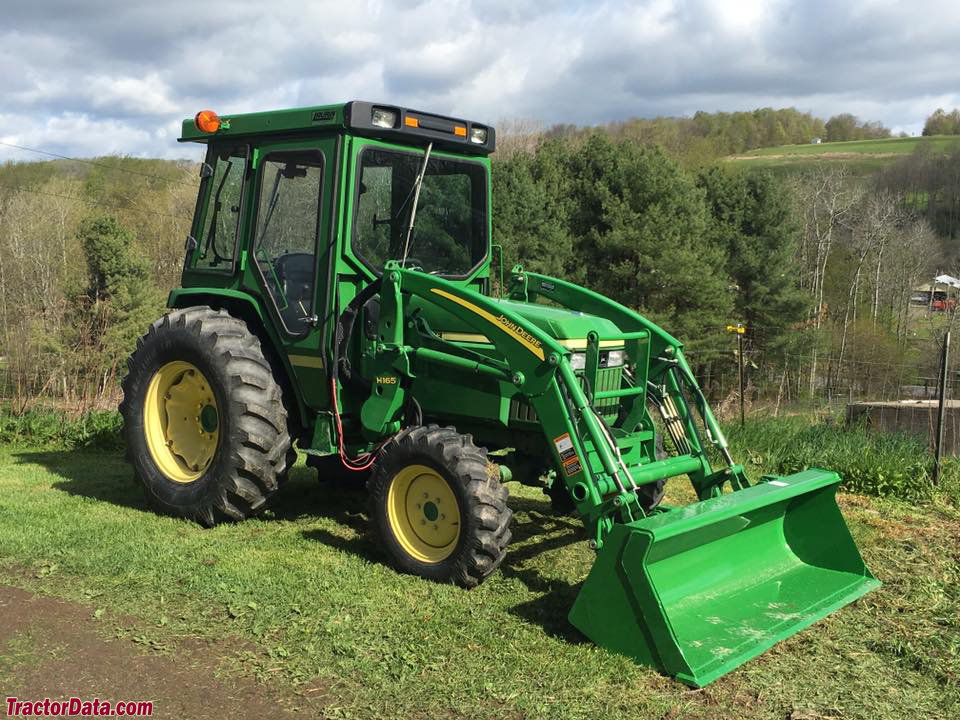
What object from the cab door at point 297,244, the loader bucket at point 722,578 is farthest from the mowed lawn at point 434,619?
the cab door at point 297,244

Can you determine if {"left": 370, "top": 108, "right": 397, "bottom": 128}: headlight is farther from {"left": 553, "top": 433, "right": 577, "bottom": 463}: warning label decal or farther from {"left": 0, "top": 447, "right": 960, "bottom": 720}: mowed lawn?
{"left": 0, "top": 447, "right": 960, "bottom": 720}: mowed lawn

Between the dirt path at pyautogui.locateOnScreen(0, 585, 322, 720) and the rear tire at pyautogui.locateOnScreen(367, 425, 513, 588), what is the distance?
1261mm

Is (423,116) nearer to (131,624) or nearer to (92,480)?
(131,624)

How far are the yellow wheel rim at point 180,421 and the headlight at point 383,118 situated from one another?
6.93ft

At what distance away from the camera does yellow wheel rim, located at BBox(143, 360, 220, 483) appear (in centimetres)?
609

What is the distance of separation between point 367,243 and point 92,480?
345 cm

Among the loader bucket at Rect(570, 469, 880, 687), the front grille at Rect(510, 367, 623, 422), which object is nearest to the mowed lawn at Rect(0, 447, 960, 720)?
the loader bucket at Rect(570, 469, 880, 687)

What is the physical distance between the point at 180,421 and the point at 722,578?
12.7 feet

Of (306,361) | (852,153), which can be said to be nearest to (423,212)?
(306,361)

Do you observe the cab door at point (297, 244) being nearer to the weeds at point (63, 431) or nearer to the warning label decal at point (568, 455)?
the warning label decal at point (568, 455)

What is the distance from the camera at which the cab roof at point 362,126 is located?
18.0ft

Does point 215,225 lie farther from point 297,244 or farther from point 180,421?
point 180,421

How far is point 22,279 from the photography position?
110 ft

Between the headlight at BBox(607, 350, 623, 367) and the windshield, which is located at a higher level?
the windshield
